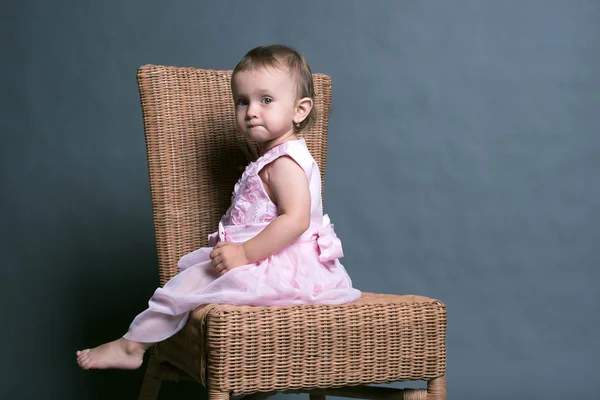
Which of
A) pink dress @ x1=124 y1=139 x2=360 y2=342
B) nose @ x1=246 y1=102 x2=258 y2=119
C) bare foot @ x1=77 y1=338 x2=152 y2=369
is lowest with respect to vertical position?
bare foot @ x1=77 y1=338 x2=152 y2=369

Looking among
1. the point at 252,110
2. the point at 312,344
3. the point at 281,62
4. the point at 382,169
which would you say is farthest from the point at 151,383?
the point at 382,169

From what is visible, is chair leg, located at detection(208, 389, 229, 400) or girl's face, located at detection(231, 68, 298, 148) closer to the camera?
chair leg, located at detection(208, 389, 229, 400)

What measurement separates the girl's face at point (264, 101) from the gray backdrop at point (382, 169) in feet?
2.79

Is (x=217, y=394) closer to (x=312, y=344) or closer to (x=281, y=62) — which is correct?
(x=312, y=344)

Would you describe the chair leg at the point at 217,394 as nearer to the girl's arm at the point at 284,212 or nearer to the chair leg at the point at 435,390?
the girl's arm at the point at 284,212

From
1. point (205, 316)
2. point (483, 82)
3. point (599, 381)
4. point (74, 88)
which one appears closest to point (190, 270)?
point (205, 316)

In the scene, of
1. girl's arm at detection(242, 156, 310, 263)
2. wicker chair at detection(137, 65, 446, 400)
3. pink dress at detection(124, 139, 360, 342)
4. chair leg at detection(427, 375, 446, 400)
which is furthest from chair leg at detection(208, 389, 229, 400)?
chair leg at detection(427, 375, 446, 400)

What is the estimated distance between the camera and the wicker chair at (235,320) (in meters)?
1.48

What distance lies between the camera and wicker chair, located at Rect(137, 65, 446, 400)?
1481 mm

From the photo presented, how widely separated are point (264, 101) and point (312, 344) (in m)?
0.53

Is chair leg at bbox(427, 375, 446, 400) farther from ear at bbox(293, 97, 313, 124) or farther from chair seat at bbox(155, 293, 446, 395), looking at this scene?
ear at bbox(293, 97, 313, 124)

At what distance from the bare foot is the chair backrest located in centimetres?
28

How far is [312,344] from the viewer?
1.53 meters

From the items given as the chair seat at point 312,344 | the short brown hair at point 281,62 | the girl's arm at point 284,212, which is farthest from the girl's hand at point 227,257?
the short brown hair at point 281,62
